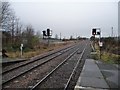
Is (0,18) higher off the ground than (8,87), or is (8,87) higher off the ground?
(0,18)

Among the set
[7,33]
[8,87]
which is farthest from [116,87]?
[7,33]

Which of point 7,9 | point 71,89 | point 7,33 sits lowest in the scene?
point 71,89

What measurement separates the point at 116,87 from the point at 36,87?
3.57 m

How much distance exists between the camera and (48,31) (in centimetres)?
6103

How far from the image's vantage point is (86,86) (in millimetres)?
11219

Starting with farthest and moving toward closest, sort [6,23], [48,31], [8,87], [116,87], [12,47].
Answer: [48,31]
[6,23]
[12,47]
[8,87]
[116,87]

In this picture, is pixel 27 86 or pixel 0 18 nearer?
pixel 27 86

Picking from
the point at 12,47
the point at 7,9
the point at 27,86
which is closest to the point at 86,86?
the point at 27,86

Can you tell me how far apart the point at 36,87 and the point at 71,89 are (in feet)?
5.24

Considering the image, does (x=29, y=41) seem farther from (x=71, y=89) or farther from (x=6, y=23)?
(x=71, y=89)

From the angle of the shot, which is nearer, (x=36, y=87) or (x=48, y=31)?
(x=36, y=87)

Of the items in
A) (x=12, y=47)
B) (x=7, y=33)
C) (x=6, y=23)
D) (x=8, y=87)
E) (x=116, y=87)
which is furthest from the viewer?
(x=7, y=33)

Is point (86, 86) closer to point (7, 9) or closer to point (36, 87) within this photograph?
point (36, 87)

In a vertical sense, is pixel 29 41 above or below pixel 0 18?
below
